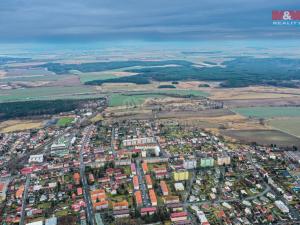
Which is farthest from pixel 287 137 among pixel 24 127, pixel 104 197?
pixel 24 127

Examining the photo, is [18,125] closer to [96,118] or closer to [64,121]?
[64,121]

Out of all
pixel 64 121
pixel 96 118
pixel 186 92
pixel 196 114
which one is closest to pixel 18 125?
pixel 64 121

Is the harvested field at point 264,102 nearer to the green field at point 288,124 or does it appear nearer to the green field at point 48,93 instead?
the green field at point 288,124

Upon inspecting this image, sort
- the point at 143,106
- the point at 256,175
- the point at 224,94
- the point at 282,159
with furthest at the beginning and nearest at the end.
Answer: the point at 224,94, the point at 143,106, the point at 282,159, the point at 256,175

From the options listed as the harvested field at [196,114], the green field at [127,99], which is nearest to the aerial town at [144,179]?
the harvested field at [196,114]

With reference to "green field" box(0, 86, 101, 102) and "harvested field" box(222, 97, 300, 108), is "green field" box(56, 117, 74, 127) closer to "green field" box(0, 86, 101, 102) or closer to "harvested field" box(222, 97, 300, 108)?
"green field" box(0, 86, 101, 102)

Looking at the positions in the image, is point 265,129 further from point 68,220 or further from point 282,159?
point 68,220

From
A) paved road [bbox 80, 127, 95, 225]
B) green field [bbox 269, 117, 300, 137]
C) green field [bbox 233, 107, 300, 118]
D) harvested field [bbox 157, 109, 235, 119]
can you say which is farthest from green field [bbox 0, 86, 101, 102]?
green field [bbox 269, 117, 300, 137]
